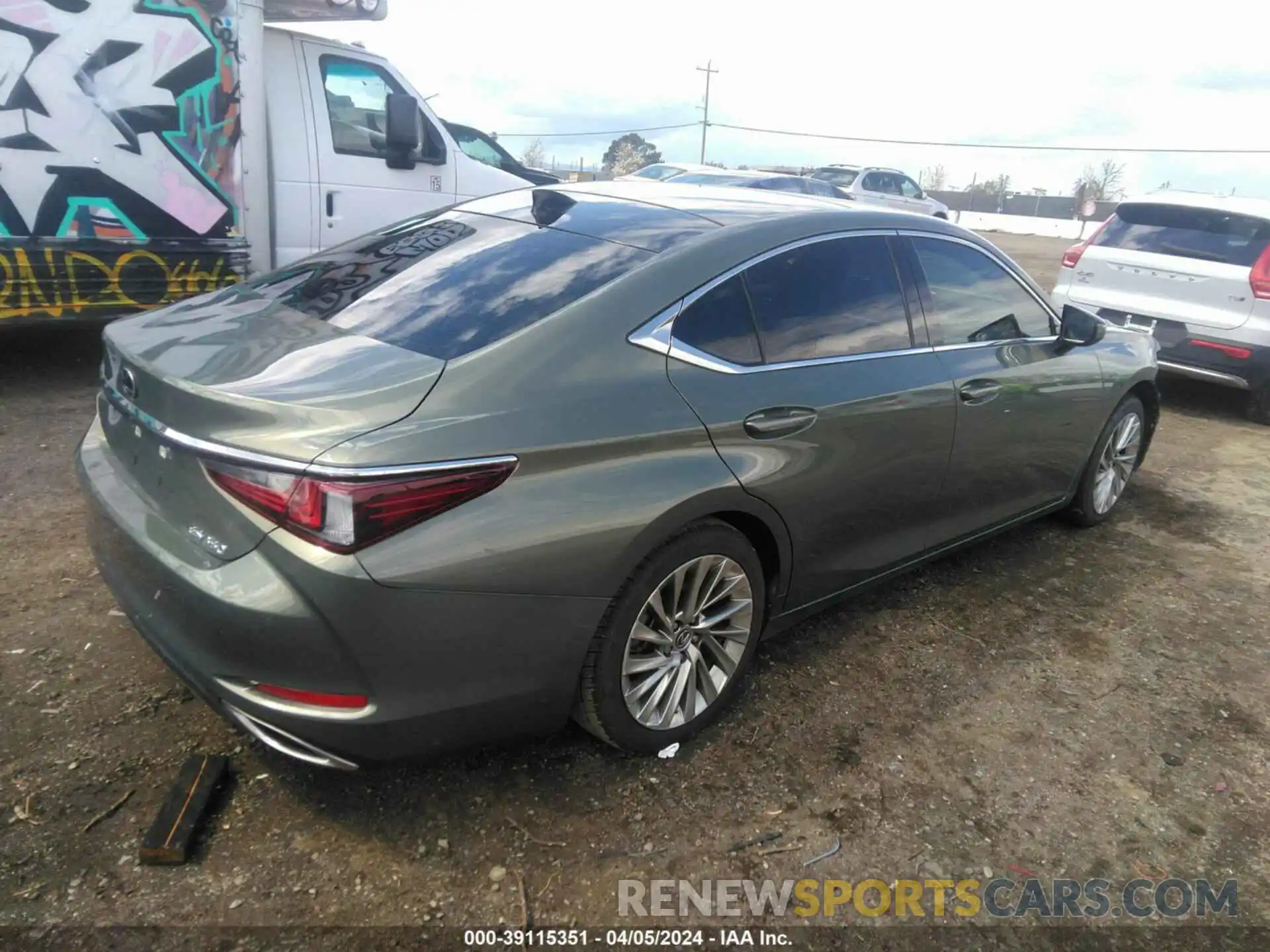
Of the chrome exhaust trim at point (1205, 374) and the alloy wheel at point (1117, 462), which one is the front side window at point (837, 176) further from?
the alloy wheel at point (1117, 462)

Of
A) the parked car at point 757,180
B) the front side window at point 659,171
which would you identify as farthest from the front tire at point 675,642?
the front side window at point 659,171

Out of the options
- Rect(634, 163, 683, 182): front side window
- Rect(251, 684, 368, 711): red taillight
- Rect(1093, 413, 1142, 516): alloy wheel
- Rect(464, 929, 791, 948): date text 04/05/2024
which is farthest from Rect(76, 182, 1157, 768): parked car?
Rect(634, 163, 683, 182): front side window

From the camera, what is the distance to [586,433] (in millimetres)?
2305

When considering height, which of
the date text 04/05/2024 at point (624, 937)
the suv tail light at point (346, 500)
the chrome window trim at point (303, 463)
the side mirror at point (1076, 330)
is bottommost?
the date text 04/05/2024 at point (624, 937)

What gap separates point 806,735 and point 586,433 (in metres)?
1.32

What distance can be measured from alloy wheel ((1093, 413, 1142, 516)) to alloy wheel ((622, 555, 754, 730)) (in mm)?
2754

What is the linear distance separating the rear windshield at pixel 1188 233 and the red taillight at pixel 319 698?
303 inches

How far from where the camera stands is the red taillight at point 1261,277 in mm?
6899

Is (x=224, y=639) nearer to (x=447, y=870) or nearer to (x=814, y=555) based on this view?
(x=447, y=870)

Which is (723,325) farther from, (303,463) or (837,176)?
(837,176)

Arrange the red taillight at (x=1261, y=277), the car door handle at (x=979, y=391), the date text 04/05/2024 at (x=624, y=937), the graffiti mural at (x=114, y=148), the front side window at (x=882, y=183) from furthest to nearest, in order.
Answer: the front side window at (x=882, y=183) < the red taillight at (x=1261, y=277) < the graffiti mural at (x=114, y=148) < the car door handle at (x=979, y=391) < the date text 04/05/2024 at (x=624, y=937)

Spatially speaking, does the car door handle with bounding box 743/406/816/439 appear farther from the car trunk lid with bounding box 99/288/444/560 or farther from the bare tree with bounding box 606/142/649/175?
the bare tree with bounding box 606/142/649/175

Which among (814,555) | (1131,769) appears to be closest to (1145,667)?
(1131,769)

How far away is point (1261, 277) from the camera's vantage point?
6922mm
